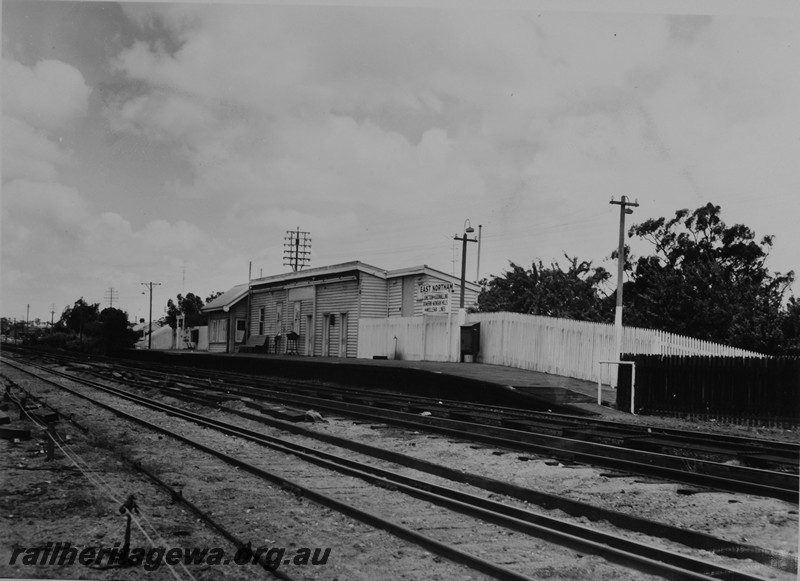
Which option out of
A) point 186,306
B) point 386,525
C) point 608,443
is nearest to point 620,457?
point 608,443

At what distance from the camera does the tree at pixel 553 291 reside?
37.1 m

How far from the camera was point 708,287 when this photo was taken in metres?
26.9

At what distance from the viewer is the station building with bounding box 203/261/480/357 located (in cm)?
3203

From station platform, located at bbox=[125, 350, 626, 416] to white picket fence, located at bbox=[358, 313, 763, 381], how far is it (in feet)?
2.04

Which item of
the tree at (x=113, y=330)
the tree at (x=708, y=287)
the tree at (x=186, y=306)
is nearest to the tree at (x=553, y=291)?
the tree at (x=708, y=287)

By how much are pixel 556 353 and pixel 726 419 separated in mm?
6802

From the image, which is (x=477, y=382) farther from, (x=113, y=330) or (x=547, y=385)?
(x=113, y=330)

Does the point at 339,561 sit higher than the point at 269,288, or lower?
lower

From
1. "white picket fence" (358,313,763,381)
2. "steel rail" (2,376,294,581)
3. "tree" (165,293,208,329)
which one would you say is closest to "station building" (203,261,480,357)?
"white picket fence" (358,313,763,381)

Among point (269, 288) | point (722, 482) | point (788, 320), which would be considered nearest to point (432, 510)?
point (722, 482)

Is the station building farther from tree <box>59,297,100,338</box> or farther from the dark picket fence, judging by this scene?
tree <box>59,297,100,338</box>

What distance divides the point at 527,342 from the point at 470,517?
16.9 m

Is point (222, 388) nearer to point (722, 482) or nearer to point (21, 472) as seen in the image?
point (21, 472)

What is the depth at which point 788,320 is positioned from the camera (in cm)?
2361
